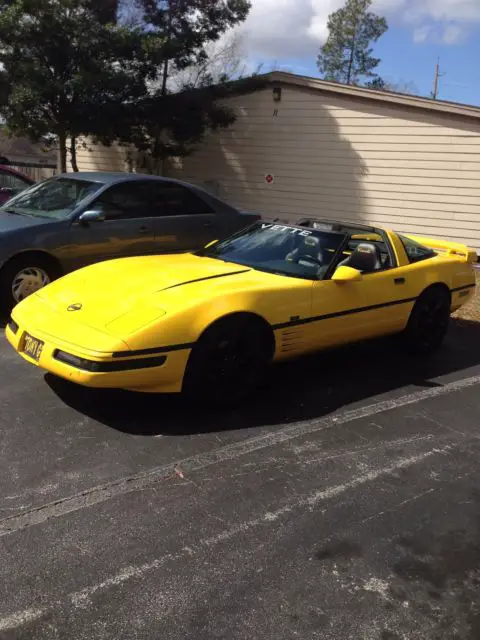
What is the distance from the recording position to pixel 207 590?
7.66 ft

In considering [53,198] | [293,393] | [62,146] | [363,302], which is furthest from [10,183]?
[293,393]

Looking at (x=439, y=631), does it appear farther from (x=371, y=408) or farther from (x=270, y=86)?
(x=270, y=86)

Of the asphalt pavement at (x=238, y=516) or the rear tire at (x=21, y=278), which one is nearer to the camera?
the asphalt pavement at (x=238, y=516)

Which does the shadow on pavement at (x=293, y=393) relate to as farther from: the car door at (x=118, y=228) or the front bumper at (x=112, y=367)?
the car door at (x=118, y=228)

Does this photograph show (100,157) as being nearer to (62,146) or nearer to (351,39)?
(62,146)

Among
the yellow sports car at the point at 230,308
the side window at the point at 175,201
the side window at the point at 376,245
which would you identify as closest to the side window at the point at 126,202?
the side window at the point at 175,201

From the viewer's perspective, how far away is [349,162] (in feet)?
43.2

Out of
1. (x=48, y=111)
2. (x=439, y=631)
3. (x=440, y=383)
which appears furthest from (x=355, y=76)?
(x=439, y=631)

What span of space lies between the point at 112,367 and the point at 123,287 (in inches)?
33.8

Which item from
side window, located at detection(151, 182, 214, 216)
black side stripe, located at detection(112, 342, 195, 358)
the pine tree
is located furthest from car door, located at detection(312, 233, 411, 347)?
the pine tree

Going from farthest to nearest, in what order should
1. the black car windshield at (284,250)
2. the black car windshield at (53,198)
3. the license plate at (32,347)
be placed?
the black car windshield at (53,198), the black car windshield at (284,250), the license plate at (32,347)

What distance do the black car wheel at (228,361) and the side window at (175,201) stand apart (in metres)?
3.34

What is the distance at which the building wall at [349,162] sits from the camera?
1194cm

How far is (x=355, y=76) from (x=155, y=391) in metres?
47.3
